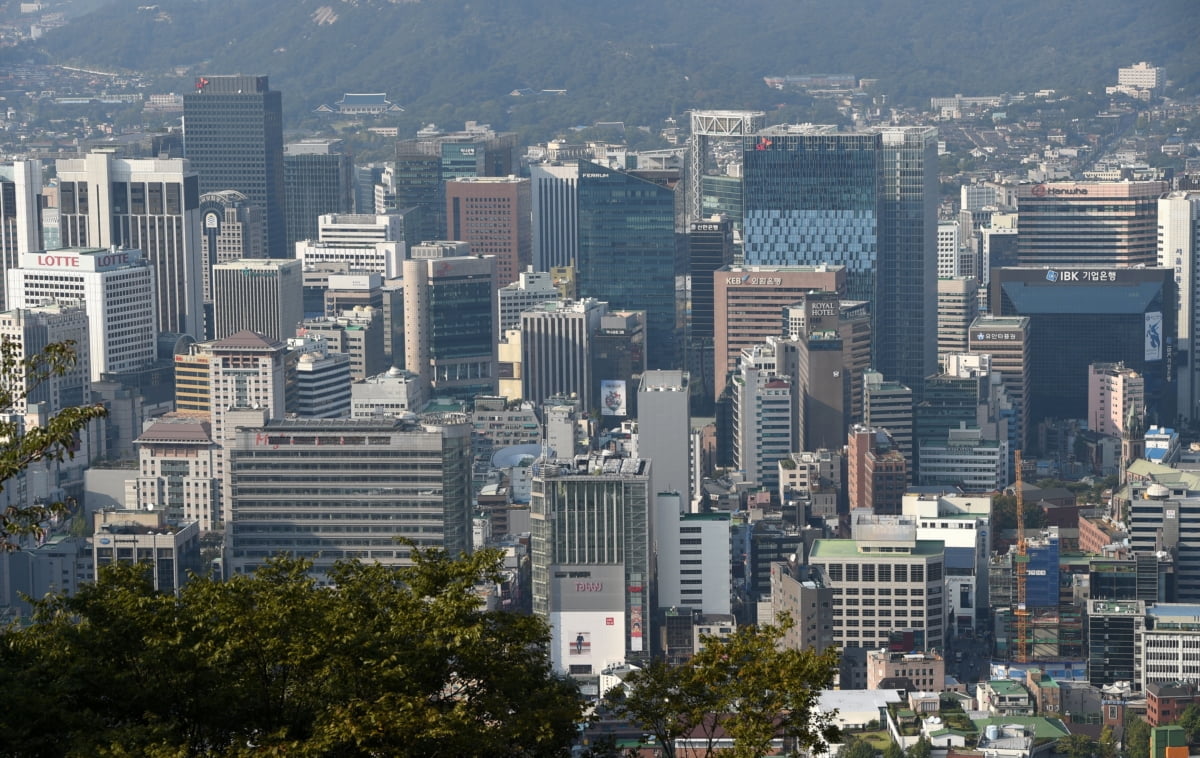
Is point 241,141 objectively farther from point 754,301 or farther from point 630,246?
point 754,301

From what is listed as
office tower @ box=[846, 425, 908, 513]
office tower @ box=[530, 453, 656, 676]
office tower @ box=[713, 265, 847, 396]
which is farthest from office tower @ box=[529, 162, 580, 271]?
office tower @ box=[530, 453, 656, 676]

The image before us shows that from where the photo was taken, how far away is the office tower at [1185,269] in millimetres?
65750

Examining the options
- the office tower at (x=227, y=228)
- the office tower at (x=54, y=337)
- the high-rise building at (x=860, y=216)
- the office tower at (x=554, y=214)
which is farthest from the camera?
the office tower at (x=554, y=214)

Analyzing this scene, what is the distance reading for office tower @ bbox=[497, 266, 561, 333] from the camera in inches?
2662

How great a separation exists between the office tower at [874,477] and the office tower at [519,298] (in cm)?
1884

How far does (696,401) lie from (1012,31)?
7482 cm

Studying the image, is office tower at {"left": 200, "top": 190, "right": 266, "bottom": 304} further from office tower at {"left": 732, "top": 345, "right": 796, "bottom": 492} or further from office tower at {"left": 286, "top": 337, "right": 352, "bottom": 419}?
office tower at {"left": 732, "top": 345, "right": 796, "bottom": 492}

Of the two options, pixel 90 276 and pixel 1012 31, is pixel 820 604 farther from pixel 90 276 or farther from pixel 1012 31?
pixel 1012 31

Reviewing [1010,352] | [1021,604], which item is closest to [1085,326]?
[1010,352]

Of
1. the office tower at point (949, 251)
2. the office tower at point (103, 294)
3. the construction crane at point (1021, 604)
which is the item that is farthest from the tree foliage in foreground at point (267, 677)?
the office tower at point (949, 251)

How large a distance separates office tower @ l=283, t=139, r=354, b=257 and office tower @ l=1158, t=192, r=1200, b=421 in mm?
31707

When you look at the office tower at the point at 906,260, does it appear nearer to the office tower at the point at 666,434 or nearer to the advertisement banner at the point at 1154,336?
the advertisement banner at the point at 1154,336

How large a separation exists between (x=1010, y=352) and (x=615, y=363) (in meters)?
10.5

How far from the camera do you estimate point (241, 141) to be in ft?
283
